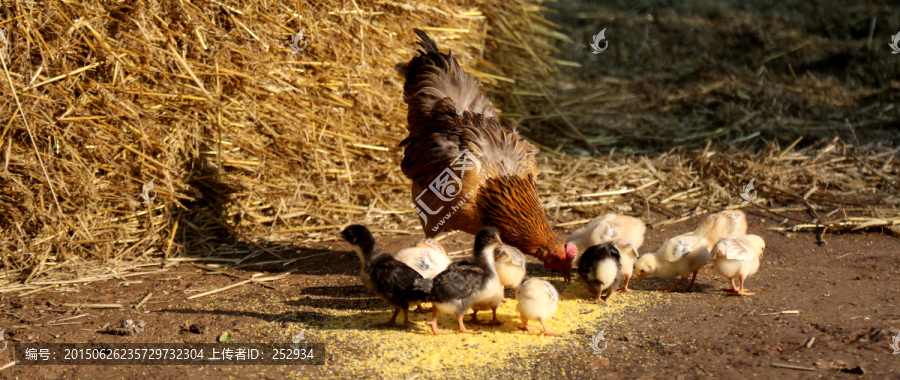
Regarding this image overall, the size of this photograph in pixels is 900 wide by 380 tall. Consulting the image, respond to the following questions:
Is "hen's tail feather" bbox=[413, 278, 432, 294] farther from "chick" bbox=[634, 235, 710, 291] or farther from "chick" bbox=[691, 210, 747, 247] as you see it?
"chick" bbox=[691, 210, 747, 247]

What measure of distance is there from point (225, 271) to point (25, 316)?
1465 millimetres

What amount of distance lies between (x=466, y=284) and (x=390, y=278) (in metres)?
0.49

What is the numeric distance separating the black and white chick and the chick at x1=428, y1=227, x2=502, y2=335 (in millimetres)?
114

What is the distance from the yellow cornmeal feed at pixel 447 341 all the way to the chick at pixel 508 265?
236mm

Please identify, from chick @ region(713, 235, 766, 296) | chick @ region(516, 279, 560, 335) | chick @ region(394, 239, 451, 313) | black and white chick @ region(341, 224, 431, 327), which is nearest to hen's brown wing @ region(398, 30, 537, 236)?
chick @ region(394, 239, 451, 313)

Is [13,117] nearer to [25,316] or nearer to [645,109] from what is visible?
[25,316]

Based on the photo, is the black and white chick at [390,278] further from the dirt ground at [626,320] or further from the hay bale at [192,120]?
the hay bale at [192,120]

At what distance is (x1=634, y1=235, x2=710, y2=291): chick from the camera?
16.6ft

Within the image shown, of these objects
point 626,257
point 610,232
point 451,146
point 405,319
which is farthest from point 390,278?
point 610,232

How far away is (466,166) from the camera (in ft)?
18.0

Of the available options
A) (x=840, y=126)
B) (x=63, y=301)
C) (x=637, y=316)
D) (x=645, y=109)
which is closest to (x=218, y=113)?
(x=63, y=301)

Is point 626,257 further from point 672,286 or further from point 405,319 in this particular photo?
point 405,319

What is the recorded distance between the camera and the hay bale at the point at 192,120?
18.4 feet

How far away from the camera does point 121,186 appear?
6031 millimetres
